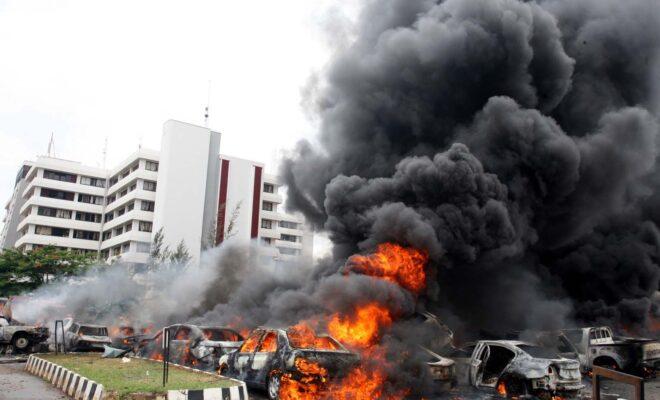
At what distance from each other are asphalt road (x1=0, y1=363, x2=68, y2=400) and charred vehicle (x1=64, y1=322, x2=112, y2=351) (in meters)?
4.21

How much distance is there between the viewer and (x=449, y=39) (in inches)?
722

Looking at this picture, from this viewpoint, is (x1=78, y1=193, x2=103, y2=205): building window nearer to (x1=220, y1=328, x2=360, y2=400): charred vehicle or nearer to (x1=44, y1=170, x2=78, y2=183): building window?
(x1=44, y1=170, x2=78, y2=183): building window

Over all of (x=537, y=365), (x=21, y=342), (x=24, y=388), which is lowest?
(x=24, y=388)

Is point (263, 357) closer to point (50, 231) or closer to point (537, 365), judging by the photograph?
point (537, 365)

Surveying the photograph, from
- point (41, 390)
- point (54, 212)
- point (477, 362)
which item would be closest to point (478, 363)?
point (477, 362)

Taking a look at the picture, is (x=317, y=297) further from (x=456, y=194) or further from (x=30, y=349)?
(x=30, y=349)

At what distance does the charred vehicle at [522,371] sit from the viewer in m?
10.1

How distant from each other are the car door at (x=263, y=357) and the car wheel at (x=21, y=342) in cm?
1275

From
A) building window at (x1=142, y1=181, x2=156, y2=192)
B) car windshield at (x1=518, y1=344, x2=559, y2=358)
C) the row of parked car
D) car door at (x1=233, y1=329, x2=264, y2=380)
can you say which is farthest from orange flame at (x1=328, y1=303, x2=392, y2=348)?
building window at (x1=142, y1=181, x2=156, y2=192)

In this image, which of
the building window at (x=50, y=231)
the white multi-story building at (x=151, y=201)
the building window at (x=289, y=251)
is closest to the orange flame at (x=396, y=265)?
the white multi-story building at (x=151, y=201)

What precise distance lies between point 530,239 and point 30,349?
729 inches

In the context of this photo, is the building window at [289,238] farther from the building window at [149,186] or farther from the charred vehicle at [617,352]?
the charred vehicle at [617,352]

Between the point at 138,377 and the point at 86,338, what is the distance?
9.16m

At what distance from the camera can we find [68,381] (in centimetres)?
982
